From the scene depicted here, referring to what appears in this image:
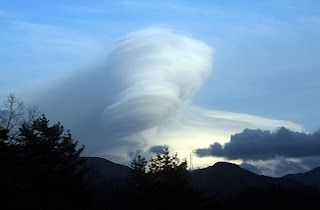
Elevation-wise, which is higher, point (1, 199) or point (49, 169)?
point (49, 169)

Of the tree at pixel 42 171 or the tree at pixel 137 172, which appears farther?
the tree at pixel 137 172

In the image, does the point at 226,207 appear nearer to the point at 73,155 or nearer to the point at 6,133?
the point at 73,155

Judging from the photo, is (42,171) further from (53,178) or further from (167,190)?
(167,190)

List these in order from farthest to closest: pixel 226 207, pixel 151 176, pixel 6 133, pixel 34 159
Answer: pixel 151 176 → pixel 226 207 → pixel 34 159 → pixel 6 133

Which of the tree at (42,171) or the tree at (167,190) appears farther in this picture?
the tree at (167,190)

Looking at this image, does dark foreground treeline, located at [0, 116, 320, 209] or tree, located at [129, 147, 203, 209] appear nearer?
dark foreground treeline, located at [0, 116, 320, 209]

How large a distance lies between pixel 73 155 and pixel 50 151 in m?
6.81

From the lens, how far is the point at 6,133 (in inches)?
1778

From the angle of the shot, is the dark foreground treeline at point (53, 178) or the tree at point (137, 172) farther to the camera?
the tree at point (137, 172)

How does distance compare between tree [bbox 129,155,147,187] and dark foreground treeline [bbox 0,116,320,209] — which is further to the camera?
tree [bbox 129,155,147,187]

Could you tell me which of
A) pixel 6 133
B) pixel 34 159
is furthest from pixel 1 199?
pixel 34 159

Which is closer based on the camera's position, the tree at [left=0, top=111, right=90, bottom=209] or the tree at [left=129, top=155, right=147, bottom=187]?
the tree at [left=0, top=111, right=90, bottom=209]

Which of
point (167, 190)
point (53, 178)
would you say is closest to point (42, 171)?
point (53, 178)

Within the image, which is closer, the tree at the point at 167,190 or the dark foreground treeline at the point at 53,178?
the dark foreground treeline at the point at 53,178
